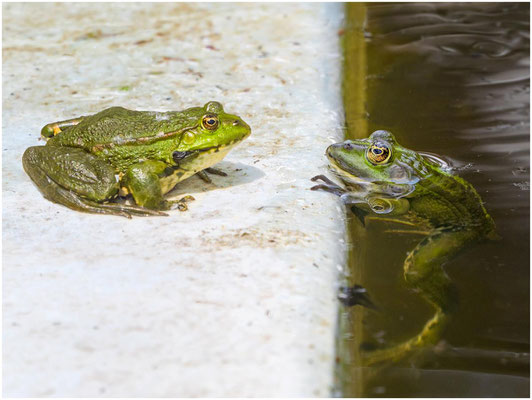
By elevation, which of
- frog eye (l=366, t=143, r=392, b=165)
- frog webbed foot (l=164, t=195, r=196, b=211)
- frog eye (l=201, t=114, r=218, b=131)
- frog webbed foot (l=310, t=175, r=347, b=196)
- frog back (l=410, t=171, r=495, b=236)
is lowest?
frog back (l=410, t=171, r=495, b=236)

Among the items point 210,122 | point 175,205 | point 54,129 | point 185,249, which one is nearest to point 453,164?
point 210,122

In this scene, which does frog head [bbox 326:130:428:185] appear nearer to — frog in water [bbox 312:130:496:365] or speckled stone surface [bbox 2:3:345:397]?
frog in water [bbox 312:130:496:365]

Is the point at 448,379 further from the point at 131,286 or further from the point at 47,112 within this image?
the point at 47,112

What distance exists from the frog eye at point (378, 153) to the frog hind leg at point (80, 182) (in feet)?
4.19

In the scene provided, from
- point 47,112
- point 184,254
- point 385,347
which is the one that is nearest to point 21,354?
point 184,254

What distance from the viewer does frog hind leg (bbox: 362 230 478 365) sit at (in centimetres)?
262

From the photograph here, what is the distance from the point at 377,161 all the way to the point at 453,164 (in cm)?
63

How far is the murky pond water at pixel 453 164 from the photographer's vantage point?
8.39 feet

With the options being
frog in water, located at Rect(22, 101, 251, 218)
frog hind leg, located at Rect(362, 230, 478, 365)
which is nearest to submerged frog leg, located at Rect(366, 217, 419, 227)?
frog hind leg, located at Rect(362, 230, 478, 365)

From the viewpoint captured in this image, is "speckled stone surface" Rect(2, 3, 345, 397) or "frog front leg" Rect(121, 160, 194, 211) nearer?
"speckled stone surface" Rect(2, 3, 345, 397)

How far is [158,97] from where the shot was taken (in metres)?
4.51

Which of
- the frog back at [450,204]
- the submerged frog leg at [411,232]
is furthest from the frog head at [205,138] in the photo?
the frog back at [450,204]

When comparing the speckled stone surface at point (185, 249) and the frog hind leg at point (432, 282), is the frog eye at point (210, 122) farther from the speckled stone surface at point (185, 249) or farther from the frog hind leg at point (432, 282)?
the frog hind leg at point (432, 282)

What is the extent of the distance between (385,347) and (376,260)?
57 centimetres
